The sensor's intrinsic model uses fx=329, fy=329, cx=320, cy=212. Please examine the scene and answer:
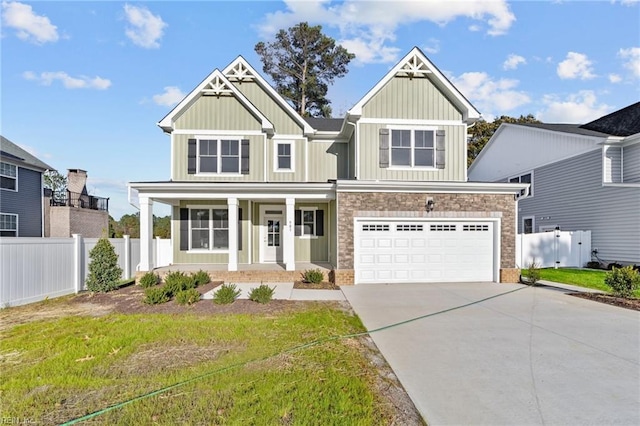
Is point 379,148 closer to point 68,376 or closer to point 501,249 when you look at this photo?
point 501,249

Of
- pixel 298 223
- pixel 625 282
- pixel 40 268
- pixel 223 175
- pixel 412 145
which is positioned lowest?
pixel 625 282

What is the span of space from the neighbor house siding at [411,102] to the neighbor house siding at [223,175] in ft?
14.9

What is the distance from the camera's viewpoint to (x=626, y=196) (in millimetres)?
13305

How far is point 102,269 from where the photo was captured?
9.41 meters

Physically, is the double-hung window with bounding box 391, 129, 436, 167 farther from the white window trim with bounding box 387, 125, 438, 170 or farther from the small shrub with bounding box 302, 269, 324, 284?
the small shrub with bounding box 302, 269, 324, 284

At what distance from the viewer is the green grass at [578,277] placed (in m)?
10.8

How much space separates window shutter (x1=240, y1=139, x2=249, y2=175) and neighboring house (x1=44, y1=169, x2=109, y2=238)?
11.7 meters

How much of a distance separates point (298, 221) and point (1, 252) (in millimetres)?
9335

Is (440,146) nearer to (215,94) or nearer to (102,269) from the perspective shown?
(215,94)

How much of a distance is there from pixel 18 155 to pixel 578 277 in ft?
94.3

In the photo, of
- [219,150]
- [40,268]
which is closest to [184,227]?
[219,150]

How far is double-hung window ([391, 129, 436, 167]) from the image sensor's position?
1260 cm

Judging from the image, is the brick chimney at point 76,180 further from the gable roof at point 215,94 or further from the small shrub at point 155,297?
the small shrub at point 155,297

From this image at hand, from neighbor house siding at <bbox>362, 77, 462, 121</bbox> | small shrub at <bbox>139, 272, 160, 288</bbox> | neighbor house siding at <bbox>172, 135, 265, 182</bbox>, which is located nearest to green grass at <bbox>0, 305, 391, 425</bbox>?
small shrub at <bbox>139, 272, 160, 288</bbox>
